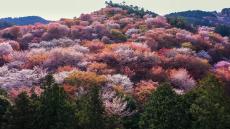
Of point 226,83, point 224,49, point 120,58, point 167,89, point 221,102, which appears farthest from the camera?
point 224,49

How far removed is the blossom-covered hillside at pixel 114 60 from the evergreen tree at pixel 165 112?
861mm

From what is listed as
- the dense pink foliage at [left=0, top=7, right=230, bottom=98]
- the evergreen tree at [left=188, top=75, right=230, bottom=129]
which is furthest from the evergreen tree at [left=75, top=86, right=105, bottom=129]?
the dense pink foliage at [left=0, top=7, right=230, bottom=98]

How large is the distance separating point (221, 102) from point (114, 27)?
8718 cm

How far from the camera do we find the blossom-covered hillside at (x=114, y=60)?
70688 millimetres

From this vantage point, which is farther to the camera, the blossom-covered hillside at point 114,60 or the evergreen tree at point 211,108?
the blossom-covered hillside at point 114,60

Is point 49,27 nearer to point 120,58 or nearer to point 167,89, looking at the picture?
point 120,58

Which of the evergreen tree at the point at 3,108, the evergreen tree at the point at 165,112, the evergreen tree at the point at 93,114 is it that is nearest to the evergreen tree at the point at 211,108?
the evergreen tree at the point at 165,112

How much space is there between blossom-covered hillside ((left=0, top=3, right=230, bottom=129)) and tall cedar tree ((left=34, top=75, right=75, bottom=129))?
310 inches

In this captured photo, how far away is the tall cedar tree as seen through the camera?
4712cm

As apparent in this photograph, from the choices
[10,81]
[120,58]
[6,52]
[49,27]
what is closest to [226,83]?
[120,58]

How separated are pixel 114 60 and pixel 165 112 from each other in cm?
4192

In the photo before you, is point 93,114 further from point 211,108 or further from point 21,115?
point 211,108

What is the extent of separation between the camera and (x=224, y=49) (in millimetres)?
116875

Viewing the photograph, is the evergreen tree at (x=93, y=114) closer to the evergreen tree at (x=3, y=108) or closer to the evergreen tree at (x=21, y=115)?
the evergreen tree at (x=21, y=115)
